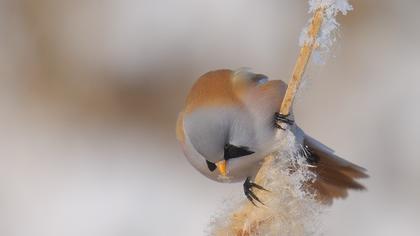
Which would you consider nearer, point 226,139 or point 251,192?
point 251,192

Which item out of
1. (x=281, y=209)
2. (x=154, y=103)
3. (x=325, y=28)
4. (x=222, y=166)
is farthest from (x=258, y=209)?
(x=154, y=103)

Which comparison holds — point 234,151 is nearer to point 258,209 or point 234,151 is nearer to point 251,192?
point 251,192

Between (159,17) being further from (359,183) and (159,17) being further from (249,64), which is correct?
(359,183)

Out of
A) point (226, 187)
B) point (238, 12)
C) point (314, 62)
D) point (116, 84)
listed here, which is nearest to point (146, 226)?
point (226, 187)

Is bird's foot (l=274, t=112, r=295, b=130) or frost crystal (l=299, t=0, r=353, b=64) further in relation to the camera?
bird's foot (l=274, t=112, r=295, b=130)

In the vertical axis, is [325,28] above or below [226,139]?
above

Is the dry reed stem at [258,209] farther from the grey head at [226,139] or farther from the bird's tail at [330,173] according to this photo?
the bird's tail at [330,173]

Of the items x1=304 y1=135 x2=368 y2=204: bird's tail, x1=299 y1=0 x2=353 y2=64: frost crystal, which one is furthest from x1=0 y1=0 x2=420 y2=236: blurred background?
x1=299 y1=0 x2=353 y2=64: frost crystal

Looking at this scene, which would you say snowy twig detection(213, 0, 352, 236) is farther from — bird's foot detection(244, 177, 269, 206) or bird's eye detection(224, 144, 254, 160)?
bird's eye detection(224, 144, 254, 160)
